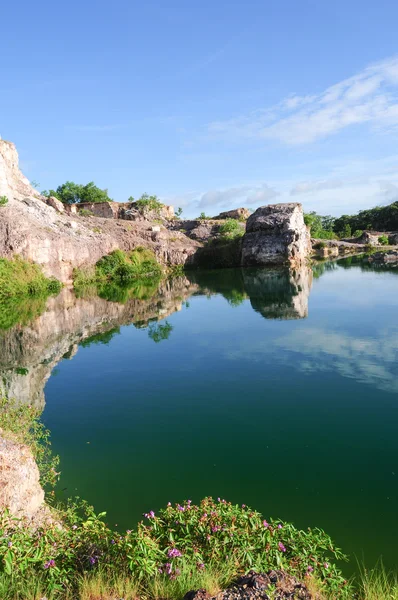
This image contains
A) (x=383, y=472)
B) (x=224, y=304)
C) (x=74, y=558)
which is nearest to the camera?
(x=74, y=558)

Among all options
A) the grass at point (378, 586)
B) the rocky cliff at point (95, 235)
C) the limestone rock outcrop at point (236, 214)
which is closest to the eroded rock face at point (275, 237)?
the rocky cliff at point (95, 235)

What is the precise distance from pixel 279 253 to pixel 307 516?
A: 2031 inches

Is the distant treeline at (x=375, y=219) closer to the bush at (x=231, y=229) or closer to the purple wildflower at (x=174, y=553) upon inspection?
the bush at (x=231, y=229)

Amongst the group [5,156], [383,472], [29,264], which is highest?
[5,156]

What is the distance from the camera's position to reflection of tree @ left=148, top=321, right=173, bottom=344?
19.9 meters

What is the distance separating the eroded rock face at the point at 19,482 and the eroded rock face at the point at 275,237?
51294 millimetres

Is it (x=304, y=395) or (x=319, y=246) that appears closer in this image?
(x=304, y=395)

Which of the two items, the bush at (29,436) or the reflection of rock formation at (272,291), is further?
the reflection of rock formation at (272,291)

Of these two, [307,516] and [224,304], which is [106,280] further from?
[307,516]

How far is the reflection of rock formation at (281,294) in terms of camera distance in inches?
945

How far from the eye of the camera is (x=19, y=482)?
239 inches

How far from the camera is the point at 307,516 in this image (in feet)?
21.0

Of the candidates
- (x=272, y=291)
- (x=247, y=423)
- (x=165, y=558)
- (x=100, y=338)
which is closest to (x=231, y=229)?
(x=272, y=291)

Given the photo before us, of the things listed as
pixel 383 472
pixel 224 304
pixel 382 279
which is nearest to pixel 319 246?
pixel 382 279
